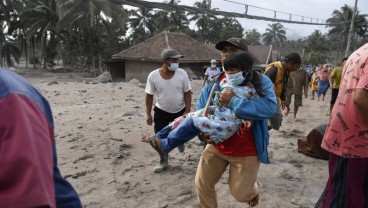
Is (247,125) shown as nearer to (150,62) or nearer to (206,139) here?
(206,139)

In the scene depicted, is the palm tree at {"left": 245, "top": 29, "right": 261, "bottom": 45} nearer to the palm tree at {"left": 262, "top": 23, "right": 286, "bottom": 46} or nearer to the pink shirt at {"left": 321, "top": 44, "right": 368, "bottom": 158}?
the palm tree at {"left": 262, "top": 23, "right": 286, "bottom": 46}

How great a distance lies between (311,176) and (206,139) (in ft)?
8.07

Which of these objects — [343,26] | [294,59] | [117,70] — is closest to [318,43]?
[343,26]

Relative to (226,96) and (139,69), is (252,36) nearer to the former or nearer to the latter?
(139,69)

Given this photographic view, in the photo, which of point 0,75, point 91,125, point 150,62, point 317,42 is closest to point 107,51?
point 150,62

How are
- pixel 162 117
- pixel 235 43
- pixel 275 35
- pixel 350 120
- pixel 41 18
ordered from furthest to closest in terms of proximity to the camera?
pixel 275 35, pixel 41 18, pixel 162 117, pixel 235 43, pixel 350 120

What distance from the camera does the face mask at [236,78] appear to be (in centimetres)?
251

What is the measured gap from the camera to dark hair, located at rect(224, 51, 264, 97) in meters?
2.49

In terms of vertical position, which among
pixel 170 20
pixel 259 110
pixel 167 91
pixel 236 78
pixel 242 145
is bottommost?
pixel 242 145

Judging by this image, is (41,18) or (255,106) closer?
(255,106)

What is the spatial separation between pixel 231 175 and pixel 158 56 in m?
20.8

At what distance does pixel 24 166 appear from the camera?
2.87 feet

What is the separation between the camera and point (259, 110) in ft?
8.17

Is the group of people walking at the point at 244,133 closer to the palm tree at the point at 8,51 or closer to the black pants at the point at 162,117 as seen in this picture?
the black pants at the point at 162,117
